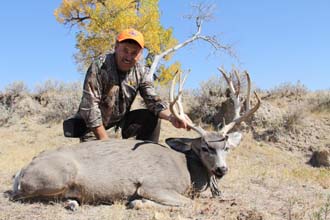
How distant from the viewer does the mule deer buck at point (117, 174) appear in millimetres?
4426

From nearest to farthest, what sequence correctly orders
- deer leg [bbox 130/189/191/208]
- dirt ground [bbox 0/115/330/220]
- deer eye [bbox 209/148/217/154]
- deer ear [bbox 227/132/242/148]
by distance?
dirt ground [bbox 0/115/330/220] < deer leg [bbox 130/189/191/208] < deer eye [bbox 209/148/217/154] < deer ear [bbox 227/132/242/148]

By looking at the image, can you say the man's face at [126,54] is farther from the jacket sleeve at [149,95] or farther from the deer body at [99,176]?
the deer body at [99,176]

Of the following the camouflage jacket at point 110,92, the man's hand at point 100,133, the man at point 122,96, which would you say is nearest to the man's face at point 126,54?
the man at point 122,96

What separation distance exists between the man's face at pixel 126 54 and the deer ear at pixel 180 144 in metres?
A: 1.04

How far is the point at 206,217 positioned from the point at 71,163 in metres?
1.44

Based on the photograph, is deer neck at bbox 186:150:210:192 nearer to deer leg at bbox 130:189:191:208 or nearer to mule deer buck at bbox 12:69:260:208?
mule deer buck at bbox 12:69:260:208

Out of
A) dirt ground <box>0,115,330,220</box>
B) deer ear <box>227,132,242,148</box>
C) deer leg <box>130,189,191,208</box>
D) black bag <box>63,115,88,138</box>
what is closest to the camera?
dirt ground <box>0,115,330,220</box>

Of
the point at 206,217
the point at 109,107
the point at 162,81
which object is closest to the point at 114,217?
the point at 206,217

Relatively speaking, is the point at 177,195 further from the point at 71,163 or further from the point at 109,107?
the point at 109,107

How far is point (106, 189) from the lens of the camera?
177 inches

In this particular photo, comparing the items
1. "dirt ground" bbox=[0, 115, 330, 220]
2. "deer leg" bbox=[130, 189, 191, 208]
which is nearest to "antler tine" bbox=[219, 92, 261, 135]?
"dirt ground" bbox=[0, 115, 330, 220]

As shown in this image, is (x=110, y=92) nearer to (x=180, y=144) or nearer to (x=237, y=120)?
(x=180, y=144)

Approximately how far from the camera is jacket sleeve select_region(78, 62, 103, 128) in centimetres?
531

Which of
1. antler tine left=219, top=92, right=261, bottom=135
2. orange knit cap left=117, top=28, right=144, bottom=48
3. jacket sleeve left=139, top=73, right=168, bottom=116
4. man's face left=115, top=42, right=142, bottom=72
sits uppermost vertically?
orange knit cap left=117, top=28, right=144, bottom=48
